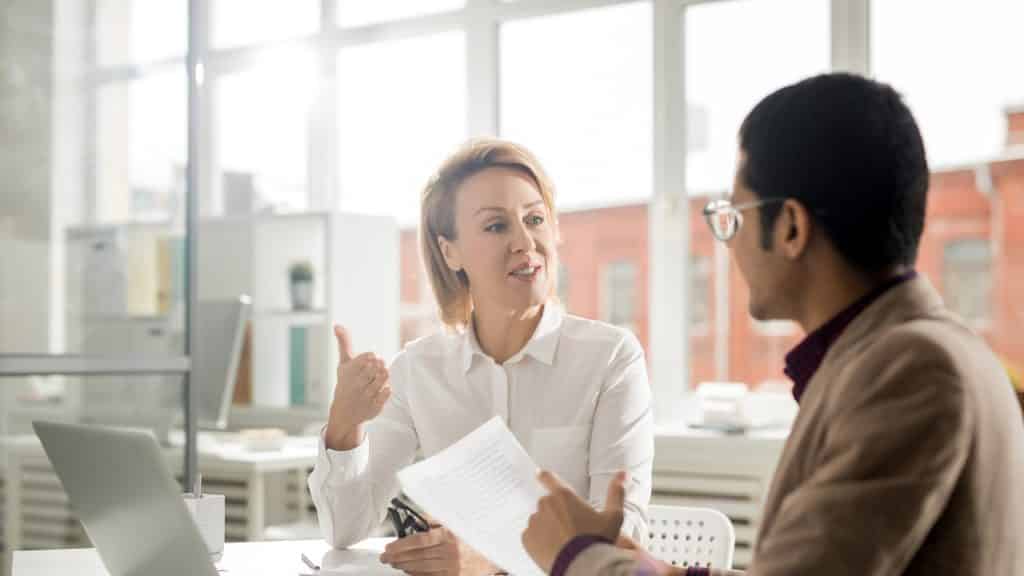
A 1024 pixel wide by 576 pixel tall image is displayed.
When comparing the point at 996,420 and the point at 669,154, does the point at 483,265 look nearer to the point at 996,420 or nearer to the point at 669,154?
the point at 996,420

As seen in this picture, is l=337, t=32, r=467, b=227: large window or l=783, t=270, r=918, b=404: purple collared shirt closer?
l=783, t=270, r=918, b=404: purple collared shirt

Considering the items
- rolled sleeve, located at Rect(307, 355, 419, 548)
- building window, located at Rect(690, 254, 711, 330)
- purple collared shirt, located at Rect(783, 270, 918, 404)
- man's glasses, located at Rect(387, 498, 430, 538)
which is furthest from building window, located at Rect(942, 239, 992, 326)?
purple collared shirt, located at Rect(783, 270, 918, 404)

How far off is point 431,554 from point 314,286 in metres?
3.72

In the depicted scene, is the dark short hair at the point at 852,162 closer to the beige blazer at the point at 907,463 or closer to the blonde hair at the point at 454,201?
the beige blazer at the point at 907,463

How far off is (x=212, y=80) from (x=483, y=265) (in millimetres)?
4313

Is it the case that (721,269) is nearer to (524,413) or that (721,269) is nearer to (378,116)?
(378,116)

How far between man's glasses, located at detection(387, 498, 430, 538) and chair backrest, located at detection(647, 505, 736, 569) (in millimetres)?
544

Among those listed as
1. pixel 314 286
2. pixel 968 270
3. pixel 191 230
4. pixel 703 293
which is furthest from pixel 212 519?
pixel 703 293

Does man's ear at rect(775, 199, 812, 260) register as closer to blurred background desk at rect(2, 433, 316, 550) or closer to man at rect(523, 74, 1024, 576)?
man at rect(523, 74, 1024, 576)

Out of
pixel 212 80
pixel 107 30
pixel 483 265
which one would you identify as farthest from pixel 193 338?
pixel 212 80

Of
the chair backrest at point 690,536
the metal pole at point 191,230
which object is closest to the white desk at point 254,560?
the chair backrest at point 690,536

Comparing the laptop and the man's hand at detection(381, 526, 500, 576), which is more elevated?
the laptop

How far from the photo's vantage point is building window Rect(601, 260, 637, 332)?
42156mm

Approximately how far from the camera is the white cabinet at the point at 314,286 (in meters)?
5.05
